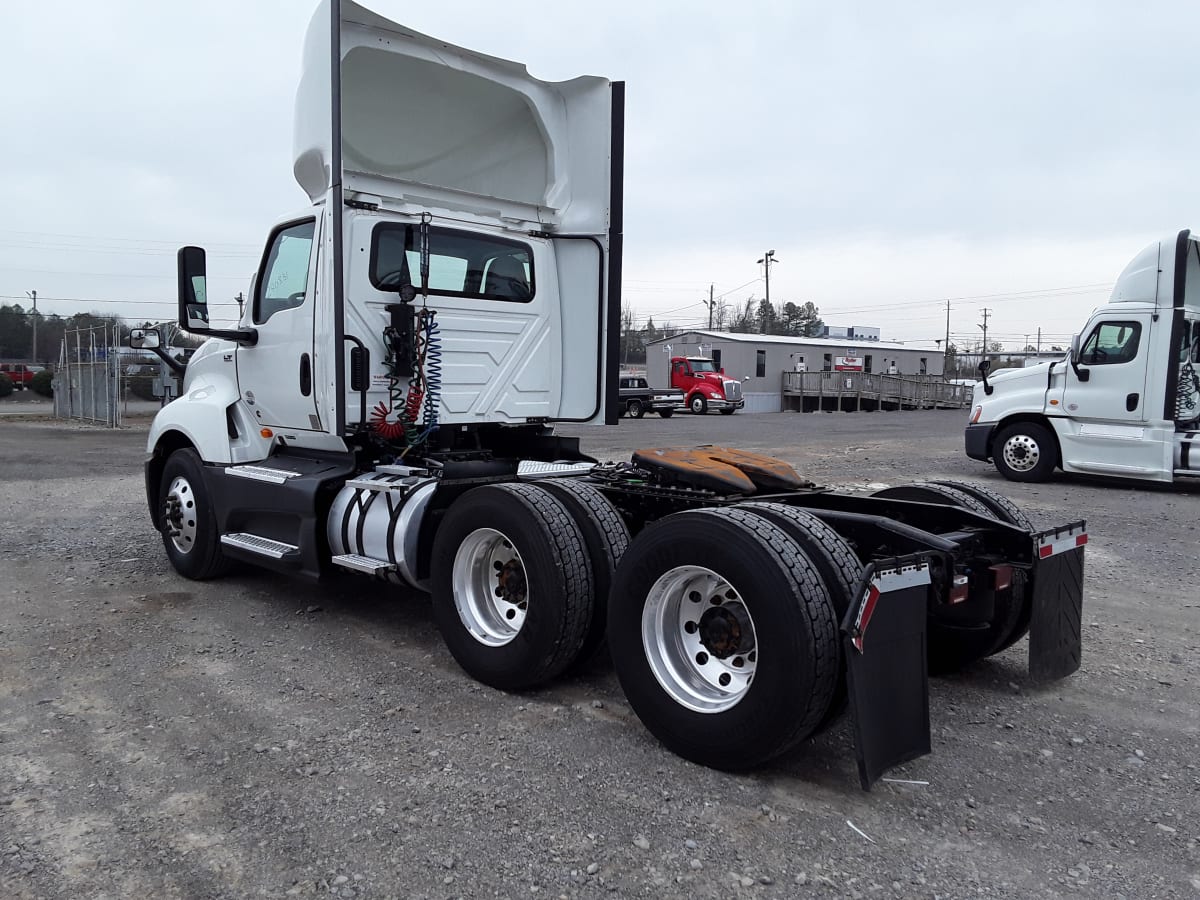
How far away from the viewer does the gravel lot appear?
2793 millimetres

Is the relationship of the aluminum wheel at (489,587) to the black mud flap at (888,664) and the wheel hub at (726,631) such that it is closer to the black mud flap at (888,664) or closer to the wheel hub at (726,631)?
the wheel hub at (726,631)

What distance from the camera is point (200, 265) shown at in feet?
19.9

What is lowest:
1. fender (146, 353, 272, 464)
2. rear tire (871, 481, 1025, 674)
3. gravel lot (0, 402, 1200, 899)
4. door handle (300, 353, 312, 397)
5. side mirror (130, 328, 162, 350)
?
gravel lot (0, 402, 1200, 899)

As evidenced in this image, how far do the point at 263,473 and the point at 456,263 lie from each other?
1.88 meters

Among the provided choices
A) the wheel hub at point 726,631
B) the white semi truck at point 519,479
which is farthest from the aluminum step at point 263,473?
the wheel hub at point 726,631

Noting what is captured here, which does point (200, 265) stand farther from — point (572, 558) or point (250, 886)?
point (250, 886)

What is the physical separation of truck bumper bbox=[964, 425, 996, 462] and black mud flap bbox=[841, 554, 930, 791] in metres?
11.3

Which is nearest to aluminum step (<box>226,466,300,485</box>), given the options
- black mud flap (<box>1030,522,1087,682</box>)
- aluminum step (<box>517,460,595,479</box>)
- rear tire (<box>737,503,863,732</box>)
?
aluminum step (<box>517,460,595,479</box>)

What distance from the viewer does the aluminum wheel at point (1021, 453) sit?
13062 millimetres

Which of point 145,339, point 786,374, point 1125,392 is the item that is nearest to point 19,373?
point 786,374

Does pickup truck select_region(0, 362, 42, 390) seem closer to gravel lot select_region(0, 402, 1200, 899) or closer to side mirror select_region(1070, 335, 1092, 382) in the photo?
side mirror select_region(1070, 335, 1092, 382)

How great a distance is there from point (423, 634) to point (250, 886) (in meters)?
2.65

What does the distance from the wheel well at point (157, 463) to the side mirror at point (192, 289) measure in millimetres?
1248

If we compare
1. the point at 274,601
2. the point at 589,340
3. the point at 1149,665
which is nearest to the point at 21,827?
the point at 274,601
